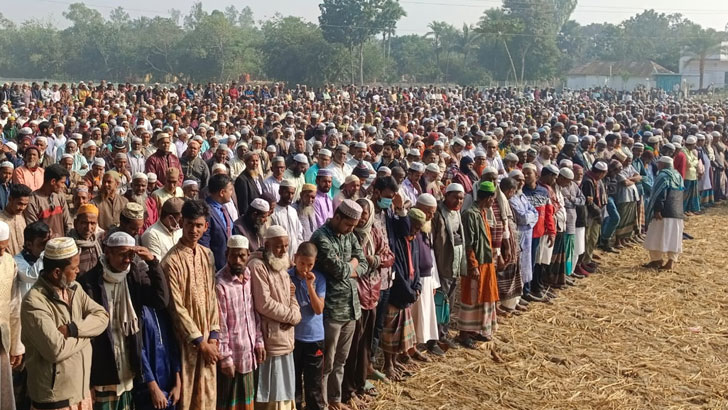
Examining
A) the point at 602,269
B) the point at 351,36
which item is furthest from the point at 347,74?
the point at 602,269

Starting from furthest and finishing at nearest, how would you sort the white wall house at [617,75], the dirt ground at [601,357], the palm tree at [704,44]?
the palm tree at [704,44] < the white wall house at [617,75] < the dirt ground at [601,357]

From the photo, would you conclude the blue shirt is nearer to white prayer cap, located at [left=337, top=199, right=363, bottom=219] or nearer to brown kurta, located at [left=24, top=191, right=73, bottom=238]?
white prayer cap, located at [left=337, top=199, right=363, bottom=219]

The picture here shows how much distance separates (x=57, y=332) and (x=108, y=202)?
3342 mm

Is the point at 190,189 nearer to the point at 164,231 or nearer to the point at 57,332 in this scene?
the point at 164,231

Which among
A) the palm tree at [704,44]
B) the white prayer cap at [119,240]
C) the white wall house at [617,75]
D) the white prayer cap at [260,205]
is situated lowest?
the white prayer cap at [260,205]

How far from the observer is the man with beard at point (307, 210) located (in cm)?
659

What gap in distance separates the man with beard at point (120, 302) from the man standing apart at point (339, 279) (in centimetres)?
120

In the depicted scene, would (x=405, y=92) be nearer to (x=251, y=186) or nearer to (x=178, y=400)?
(x=251, y=186)

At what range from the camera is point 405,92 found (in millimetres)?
30250

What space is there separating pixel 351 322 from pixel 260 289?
90cm

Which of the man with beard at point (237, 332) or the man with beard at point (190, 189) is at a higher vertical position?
the man with beard at point (190, 189)

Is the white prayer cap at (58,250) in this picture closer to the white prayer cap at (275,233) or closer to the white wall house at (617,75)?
the white prayer cap at (275,233)

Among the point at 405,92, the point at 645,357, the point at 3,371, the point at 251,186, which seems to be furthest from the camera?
the point at 405,92

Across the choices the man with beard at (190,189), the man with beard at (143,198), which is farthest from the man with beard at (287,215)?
the man with beard at (143,198)
